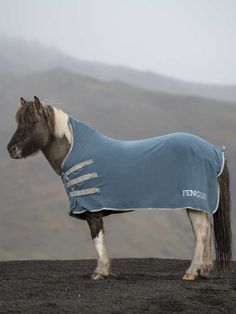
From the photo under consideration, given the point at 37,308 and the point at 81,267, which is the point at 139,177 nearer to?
the point at 37,308

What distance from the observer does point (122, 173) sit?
731 centimetres

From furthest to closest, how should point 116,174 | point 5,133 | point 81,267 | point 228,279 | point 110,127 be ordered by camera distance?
point 110,127
point 5,133
point 81,267
point 228,279
point 116,174

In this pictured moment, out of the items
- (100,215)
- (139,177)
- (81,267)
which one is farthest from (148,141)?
(81,267)

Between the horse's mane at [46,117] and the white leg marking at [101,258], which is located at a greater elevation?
the horse's mane at [46,117]

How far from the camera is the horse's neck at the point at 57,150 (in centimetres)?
759

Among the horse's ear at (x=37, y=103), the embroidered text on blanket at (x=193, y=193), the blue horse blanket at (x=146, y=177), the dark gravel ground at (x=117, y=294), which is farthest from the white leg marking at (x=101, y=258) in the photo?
the horse's ear at (x=37, y=103)

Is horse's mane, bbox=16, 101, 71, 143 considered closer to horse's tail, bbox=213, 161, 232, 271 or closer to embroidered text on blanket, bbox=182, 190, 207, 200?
embroidered text on blanket, bbox=182, 190, 207, 200

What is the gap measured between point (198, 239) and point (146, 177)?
2.90 feet

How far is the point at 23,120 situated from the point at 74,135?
60cm

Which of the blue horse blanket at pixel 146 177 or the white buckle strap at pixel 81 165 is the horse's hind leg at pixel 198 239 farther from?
the white buckle strap at pixel 81 165

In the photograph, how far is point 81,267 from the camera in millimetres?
9938

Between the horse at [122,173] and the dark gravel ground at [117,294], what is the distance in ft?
1.40

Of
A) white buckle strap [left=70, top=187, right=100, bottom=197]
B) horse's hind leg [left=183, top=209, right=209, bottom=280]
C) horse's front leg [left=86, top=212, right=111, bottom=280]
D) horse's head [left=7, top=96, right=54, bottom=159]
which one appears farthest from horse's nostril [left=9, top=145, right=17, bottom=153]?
horse's hind leg [left=183, top=209, right=209, bottom=280]

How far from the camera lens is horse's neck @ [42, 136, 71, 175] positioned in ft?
24.9
